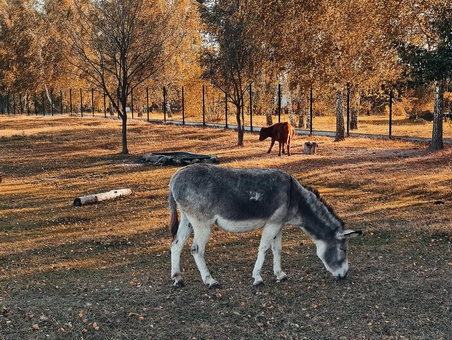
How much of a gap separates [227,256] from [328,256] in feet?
7.43

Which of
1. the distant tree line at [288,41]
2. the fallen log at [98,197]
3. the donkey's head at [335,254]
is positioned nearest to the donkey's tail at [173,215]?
the donkey's head at [335,254]

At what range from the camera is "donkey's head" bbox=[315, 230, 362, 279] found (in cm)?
757

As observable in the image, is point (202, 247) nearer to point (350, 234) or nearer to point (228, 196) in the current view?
point (228, 196)

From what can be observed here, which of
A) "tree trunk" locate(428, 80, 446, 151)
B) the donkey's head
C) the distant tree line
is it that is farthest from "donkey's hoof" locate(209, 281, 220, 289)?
"tree trunk" locate(428, 80, 446, 151)

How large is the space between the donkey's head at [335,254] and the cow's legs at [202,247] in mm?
1771

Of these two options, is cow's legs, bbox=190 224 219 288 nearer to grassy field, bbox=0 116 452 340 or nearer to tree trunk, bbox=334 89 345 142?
grassy field, bbox=0 116 452 340

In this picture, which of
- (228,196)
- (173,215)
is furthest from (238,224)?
(173,215)

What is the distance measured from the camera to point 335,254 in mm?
7613

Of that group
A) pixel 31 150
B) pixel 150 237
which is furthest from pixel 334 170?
pixel 31 150

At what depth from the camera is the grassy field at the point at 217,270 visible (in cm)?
638

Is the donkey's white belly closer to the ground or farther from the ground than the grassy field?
farther from the ground

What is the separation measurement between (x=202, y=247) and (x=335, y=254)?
82.7 inches

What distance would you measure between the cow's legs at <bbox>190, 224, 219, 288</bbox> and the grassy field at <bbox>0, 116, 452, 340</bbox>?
0.20 meters

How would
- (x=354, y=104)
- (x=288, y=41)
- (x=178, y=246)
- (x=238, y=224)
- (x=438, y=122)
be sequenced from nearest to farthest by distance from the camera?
(x=238, y=224), (x=178, y=246), (x=438, y=122), (x=288, y=41), (x=354, y=104)
